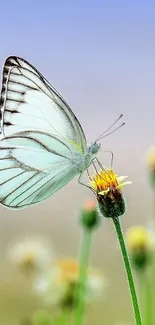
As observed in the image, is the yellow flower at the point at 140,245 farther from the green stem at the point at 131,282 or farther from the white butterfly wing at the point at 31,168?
the green stem at the point at 131,282

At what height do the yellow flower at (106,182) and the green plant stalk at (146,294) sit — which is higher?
the yellow flower at (106,182)

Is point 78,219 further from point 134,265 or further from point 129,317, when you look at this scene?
point 129,317

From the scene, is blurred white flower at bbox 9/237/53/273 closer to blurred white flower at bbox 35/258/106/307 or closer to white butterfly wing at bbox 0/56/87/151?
blurred white flower at bbox 35/258/106/307

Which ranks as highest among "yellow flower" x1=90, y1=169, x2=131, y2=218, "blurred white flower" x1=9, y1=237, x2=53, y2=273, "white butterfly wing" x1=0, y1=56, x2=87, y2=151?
"white butterfly wing" x1=0, y1=56, x2=87, y2=151

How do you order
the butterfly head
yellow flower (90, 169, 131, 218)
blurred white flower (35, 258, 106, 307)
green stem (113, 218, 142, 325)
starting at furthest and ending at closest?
1. blurred white flower (35, 258, 106, 307)
2. the butterfly head
3. yellow flower (90, 169, 131, 218)
4. green stem (113, 218, 142, 325)

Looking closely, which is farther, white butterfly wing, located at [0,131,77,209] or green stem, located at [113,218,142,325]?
white butterfly wing, located at [0,131,77,209]

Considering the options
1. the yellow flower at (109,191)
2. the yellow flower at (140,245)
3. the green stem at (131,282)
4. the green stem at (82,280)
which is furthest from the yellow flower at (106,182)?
the yellow flower at (140,245)

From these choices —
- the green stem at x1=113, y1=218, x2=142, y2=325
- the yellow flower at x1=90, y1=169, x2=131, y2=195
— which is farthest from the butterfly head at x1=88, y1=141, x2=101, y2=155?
the green stem at x1=113, y1=218, x2=142, y2=325

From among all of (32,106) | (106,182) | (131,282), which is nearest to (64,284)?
(32,106)
